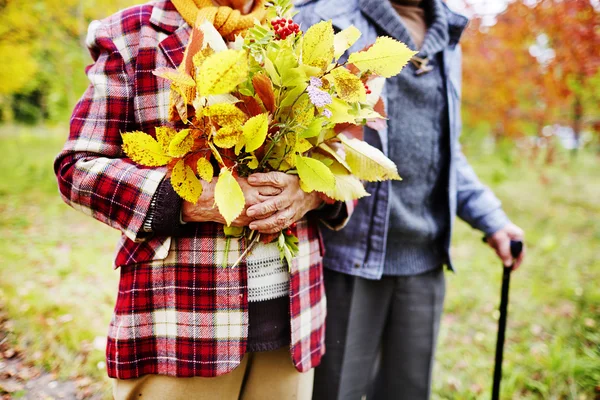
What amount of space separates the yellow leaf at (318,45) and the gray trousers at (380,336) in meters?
0.96

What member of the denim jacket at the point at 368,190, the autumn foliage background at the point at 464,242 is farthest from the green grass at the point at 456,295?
the denim jacket at the point at 368,190

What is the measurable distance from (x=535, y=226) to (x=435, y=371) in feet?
14.0

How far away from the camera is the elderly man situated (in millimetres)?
1697

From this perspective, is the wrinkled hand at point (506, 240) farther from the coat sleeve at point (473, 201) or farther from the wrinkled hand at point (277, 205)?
the wrinkled hand at point (277, 205)

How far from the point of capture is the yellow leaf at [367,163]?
1.22 meters

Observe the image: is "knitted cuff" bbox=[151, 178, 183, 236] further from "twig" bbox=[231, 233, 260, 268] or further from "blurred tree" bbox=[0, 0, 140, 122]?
"blurred tree" bbox=[0, 0, 140, 122]

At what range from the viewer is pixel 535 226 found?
6.38 meters

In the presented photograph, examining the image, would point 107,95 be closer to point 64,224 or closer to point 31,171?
point 64,224

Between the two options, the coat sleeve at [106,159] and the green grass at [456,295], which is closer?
the coat sleeve at [106,159]

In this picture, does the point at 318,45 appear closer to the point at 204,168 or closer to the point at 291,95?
the point at 291,95

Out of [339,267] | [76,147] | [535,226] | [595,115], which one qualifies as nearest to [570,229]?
[535,226]

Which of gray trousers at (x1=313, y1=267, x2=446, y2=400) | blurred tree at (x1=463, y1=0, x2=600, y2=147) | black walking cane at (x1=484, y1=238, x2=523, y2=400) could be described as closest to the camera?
gray trousers at (x1=313, y1=267, x2=446, y2=400)

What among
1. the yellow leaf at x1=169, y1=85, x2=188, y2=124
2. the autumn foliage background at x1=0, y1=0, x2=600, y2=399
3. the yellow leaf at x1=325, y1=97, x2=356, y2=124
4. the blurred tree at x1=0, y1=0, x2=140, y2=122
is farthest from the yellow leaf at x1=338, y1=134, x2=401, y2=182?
the blurred tree at x1=0, y1=0, x2=140, y2=122

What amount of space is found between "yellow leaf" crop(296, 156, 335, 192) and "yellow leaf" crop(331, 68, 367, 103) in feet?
0.59
